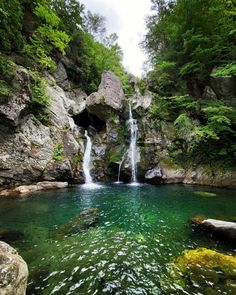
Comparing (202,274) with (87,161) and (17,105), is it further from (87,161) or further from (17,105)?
(87,161)

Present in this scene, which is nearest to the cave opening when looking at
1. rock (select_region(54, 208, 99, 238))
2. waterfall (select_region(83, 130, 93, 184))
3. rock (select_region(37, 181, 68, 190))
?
waterfall (select_region(83, 130, 93, 184))

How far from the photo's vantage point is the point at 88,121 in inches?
949

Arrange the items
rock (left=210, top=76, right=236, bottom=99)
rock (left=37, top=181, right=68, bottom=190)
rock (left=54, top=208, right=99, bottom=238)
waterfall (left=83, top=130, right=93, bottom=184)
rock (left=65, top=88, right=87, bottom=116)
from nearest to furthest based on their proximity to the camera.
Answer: rock (left=54, top=208, right=99, bottom=238)
rock (left=37, top=181, right=68, bottom=190)
rock (left=210, top=76, right=236, bottom=99)
waterfall (left=83, top=130, right=93, bottom=184)
rock (left=65, top=88, right=87, bottom=116)

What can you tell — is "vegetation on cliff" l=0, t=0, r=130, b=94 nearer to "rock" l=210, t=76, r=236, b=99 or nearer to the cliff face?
the cliff face

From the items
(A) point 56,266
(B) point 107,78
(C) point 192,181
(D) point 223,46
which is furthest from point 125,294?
(B) point 107,78

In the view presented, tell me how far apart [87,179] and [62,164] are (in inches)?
133

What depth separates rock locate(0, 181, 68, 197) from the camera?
1308 cm

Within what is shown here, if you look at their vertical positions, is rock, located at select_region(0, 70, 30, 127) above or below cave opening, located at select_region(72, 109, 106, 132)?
below

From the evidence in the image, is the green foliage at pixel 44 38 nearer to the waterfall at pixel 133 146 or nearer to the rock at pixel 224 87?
the waterfall at pixel 133 146

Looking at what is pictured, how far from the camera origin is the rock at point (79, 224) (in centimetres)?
706

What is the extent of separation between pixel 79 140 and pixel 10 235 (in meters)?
14.7

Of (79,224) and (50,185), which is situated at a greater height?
(50,185)

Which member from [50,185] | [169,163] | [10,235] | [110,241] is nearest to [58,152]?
[50,185]

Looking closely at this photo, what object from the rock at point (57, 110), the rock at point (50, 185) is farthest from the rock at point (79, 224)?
the rock at point (57, 110)
